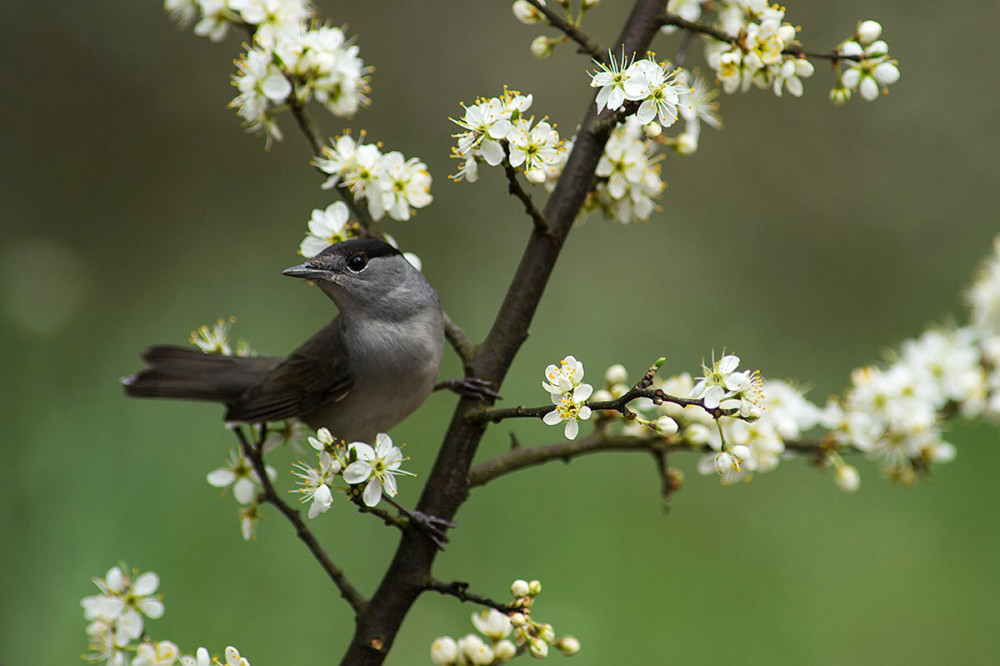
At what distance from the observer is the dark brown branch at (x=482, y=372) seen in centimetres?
155

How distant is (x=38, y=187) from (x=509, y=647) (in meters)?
4.39

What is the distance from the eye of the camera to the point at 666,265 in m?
5.29

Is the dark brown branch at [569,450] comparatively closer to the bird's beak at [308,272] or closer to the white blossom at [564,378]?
the white blossom at [564,378]

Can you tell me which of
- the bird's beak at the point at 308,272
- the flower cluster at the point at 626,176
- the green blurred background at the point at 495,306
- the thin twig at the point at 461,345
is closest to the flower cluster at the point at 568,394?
the thin twig at the point at 461,345

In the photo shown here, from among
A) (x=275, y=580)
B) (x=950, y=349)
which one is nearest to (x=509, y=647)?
(x=950, y=349)

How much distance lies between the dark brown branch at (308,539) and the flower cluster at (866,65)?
3.46 ft

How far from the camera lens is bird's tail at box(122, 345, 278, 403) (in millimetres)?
2035

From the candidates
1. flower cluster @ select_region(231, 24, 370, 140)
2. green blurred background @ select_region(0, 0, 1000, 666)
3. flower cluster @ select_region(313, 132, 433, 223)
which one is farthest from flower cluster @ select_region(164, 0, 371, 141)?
green blurred background @ select_region(0, 0, 1000, 666)

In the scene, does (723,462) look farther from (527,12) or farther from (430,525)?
(527,12)

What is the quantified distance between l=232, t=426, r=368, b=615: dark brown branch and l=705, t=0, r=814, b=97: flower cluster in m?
0.92

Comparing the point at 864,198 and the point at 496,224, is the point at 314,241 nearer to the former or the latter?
the point at 496,224

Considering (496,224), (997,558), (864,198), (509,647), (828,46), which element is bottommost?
(509,647)

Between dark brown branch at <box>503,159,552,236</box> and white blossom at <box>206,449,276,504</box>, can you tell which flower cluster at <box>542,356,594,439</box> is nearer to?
dark brown branch at <box>503,159,552,236</box>

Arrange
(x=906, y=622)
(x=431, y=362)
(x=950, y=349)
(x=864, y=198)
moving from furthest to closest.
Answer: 1. (x=864, y=198)
2. (x=906, y=622)
3. (x=950, y=349)
4. (x=431, y=362)
